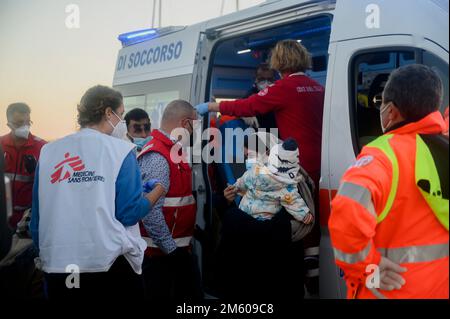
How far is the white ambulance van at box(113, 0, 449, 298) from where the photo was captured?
2.92 m

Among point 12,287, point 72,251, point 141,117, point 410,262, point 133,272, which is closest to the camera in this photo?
point 410,262

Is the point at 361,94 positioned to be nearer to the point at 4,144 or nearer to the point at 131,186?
the point at 131,186

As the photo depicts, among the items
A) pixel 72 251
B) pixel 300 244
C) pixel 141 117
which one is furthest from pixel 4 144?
pixel 300 244

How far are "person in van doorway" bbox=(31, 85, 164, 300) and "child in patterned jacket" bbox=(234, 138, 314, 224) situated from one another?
884 millimetres

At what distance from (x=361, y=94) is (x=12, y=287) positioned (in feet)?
7.96

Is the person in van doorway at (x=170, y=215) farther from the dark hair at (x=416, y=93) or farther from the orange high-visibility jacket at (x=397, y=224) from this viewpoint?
the dark hair at (x=416, y=93)

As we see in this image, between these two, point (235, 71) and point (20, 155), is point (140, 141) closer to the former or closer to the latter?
point (20, 155)

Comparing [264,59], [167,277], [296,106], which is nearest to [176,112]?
[296,106]

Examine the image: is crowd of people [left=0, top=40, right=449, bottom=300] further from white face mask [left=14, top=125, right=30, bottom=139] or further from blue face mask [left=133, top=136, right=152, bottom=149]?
blue face mask [left=133, top=136, right=152, bottom=149]

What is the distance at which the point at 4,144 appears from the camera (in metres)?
4.63

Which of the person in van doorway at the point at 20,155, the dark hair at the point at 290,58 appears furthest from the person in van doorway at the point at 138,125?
the dark hair at the point at 290,58

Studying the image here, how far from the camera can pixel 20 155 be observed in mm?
4617

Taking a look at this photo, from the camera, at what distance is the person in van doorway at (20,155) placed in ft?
14.9

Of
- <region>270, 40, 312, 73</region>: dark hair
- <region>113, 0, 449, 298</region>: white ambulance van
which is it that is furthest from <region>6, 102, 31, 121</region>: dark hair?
<region>270, 40, 312, 73</region>: dark hair
